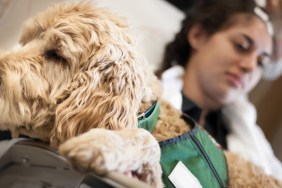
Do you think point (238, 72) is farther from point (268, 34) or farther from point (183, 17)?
point (183, 17)

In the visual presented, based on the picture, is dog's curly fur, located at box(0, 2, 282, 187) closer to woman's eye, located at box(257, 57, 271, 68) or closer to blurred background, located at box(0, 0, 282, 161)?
blurred background, located at box(0, 0, 282, 161)

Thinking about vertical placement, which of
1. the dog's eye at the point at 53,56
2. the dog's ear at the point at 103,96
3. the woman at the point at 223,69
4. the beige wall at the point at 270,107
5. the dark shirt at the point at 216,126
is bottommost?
the beige wall at the point at 270,107

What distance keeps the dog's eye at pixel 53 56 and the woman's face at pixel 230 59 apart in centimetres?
98

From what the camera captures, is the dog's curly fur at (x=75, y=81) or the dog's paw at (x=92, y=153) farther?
the dog's curly fur at (x=75, y=81)

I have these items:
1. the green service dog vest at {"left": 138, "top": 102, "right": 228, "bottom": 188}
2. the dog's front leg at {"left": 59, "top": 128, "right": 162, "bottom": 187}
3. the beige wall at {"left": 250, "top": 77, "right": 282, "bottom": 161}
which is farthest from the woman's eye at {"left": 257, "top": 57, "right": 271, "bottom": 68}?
the dog's front leg at {"left": 59, "top": 128, "right": 162, "bottom": 187}

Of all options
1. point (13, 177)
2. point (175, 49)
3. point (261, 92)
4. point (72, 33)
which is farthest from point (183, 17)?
point (13, 177)

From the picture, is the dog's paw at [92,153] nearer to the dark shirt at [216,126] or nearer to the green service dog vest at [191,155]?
the green service dog vest at [191,155]

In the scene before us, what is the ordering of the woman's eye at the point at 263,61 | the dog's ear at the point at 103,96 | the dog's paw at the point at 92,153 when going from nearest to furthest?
the dog's paw at the point at 92,153 < the dog's ear at the point at 103,96 < the woman's eye at the point at 263,61

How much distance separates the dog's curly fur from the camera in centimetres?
85

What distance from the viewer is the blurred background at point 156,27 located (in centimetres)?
99

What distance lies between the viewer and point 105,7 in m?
1.06

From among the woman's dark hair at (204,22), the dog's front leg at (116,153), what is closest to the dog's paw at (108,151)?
the dog's front leg at (116,153)

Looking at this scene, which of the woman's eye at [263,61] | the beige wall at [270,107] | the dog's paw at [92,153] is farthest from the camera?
the beige wall at [270,107]

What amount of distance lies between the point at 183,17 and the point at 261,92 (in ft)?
2.79
